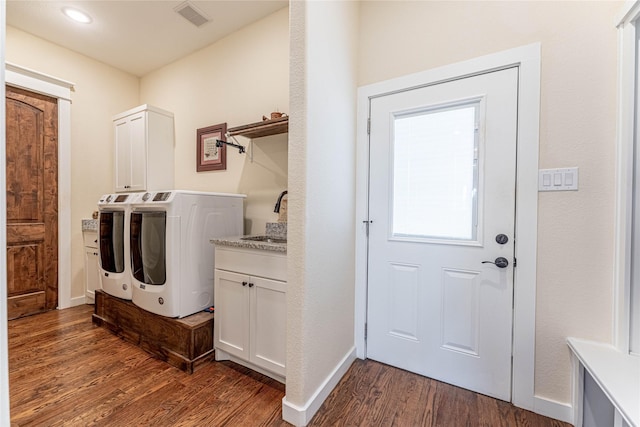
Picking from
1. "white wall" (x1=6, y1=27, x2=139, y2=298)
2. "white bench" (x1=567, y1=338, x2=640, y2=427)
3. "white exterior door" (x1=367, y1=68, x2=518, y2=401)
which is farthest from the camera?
"white wall" (x1=6, y1=27, x2=139, y2=298)

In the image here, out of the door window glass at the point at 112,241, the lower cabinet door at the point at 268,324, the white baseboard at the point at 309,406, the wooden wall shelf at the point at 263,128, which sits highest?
the wooden wall shelf at the point at 263,128

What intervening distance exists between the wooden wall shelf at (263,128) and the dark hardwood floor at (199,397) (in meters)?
1.81

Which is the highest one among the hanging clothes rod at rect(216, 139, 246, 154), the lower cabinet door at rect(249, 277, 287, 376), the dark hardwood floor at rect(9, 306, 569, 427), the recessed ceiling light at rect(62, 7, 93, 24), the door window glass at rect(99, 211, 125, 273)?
the recessed ceiling light at rect(62, 7, 93, 24)

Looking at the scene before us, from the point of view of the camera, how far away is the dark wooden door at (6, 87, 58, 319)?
105 inches

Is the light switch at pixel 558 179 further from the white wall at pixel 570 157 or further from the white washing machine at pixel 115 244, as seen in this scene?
the white washing machine at pixel 115 244

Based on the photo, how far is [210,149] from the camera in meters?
2.92

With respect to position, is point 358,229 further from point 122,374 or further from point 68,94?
point 68,94

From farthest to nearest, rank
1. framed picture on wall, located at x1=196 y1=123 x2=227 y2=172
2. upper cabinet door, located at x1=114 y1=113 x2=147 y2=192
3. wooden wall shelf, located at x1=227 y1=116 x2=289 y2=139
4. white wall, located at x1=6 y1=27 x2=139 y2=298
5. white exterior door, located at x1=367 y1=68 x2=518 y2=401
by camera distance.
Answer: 1. upper cabinet door, located at x1=114 y1=113 x2=147 y2=192
2. white wall, located at x1=6 y1=27 x2=139 y2=298
3. framed picture on wall, located at x1=196 y1=123 x2=227 y2=172
4. wooden wall shelf, located at x1=227 y1=116 x2=289 y2=139
5. white exterior door, located at x1=367 y1=68 x2=518 y2=401

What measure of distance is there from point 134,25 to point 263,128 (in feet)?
5.97

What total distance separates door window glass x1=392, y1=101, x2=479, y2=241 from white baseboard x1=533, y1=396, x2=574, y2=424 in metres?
0.93

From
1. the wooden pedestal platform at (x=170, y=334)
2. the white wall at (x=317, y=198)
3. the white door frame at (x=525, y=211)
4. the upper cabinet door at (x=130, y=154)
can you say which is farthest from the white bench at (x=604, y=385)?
the upper cabinet door at (x=130, y=154)

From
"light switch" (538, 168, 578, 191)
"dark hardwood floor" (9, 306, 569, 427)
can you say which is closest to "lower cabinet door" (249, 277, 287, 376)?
"dark hardwood floor" (9, 306, 569, 427)

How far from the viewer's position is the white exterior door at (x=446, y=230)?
159 centimetres

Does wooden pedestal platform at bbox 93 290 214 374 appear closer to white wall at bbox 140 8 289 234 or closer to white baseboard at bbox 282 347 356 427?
white baseboard at bbox 282 347 356 427
